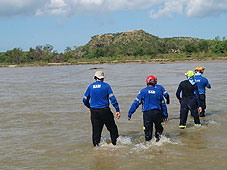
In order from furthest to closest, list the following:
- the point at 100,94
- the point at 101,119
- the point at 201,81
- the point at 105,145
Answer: the point at 201,81
the point at 105,145
the point at 101,119
the point at 100,94

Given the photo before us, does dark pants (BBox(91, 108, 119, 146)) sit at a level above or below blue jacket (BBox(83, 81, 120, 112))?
below

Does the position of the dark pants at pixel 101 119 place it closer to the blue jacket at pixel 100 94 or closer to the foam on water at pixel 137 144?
the blue jacket at pixel 100 94

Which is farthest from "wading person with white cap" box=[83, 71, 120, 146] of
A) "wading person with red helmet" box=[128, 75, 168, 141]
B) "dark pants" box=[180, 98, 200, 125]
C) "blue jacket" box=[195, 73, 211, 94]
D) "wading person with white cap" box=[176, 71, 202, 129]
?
"blue jacket" box=[195, 73, 211, 94]

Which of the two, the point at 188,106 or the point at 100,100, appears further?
the point at 188,106

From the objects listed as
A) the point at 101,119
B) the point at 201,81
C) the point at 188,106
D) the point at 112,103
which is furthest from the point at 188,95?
the point at 101,119

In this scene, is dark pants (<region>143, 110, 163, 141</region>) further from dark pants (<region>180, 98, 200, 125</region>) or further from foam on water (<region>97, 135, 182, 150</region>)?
dark pants (<region>180, 98, 200, 125</region>)

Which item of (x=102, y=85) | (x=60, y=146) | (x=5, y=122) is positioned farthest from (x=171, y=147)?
(x=5, y=122)

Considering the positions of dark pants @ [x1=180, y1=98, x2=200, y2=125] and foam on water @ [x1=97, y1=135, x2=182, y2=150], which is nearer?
foam on water @ [x1=97, y1=135, x2=182, y2=150]

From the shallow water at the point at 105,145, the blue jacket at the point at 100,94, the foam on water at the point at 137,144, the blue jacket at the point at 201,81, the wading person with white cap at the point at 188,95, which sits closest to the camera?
the shallow water at the point at 105,145

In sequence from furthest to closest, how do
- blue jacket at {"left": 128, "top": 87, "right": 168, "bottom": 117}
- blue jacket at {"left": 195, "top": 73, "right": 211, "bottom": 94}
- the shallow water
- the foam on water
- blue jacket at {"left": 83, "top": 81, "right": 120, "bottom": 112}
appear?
1. blue jacket at {"left": 195, "top": 73, "right": 211, "bottom": 94}
2. the foam on water
3. blue jacket at {"left": 128, "top": 87, "right": 168, "bottom": 117}
4. blue jacket at {"left": 83, "top": 81, "right": 120, "bottom": 112}
5. the shallow water

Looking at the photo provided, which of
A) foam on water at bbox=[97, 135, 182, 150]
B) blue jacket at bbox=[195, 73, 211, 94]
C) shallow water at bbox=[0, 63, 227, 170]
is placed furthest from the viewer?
blue jacket at bbox=[195, 73, 211, 94]

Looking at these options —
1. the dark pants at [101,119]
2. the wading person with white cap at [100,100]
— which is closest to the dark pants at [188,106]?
the dark pants at [101,119]

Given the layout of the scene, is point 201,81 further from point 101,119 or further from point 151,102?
point 101,119

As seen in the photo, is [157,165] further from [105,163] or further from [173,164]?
[105,163]
